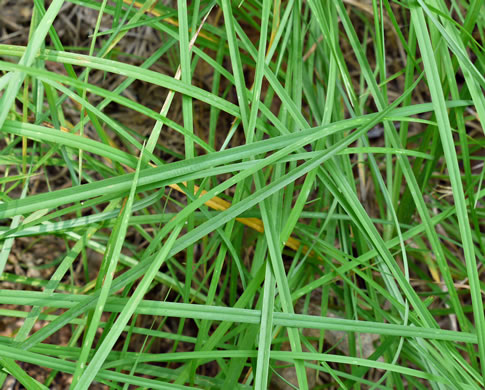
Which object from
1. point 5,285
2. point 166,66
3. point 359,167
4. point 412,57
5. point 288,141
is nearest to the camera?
point 288,141

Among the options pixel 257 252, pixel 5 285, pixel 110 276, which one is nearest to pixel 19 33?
pixel 5 285

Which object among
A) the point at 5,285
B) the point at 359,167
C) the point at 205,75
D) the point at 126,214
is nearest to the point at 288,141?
the point at 126,214

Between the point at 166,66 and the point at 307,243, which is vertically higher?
the point at 166,66

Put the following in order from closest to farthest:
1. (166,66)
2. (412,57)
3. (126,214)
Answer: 1. (126,214)
2. (412,57)
3. (166,66)

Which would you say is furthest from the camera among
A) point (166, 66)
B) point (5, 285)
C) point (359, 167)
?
point (166, 66)

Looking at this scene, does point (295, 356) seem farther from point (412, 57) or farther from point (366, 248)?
point (412, 57)

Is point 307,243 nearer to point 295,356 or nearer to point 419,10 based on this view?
point 295,356

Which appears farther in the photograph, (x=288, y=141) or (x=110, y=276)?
(x=288, y=141)

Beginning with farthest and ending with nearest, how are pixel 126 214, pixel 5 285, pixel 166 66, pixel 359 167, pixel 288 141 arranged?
1. pixel 166 66
2. pixel 5 285
3. pixel 359 167
4. pixel 288 141
5. pixel 126 214

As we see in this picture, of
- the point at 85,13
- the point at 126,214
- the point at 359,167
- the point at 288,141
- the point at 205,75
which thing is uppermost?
the point at 85,13
